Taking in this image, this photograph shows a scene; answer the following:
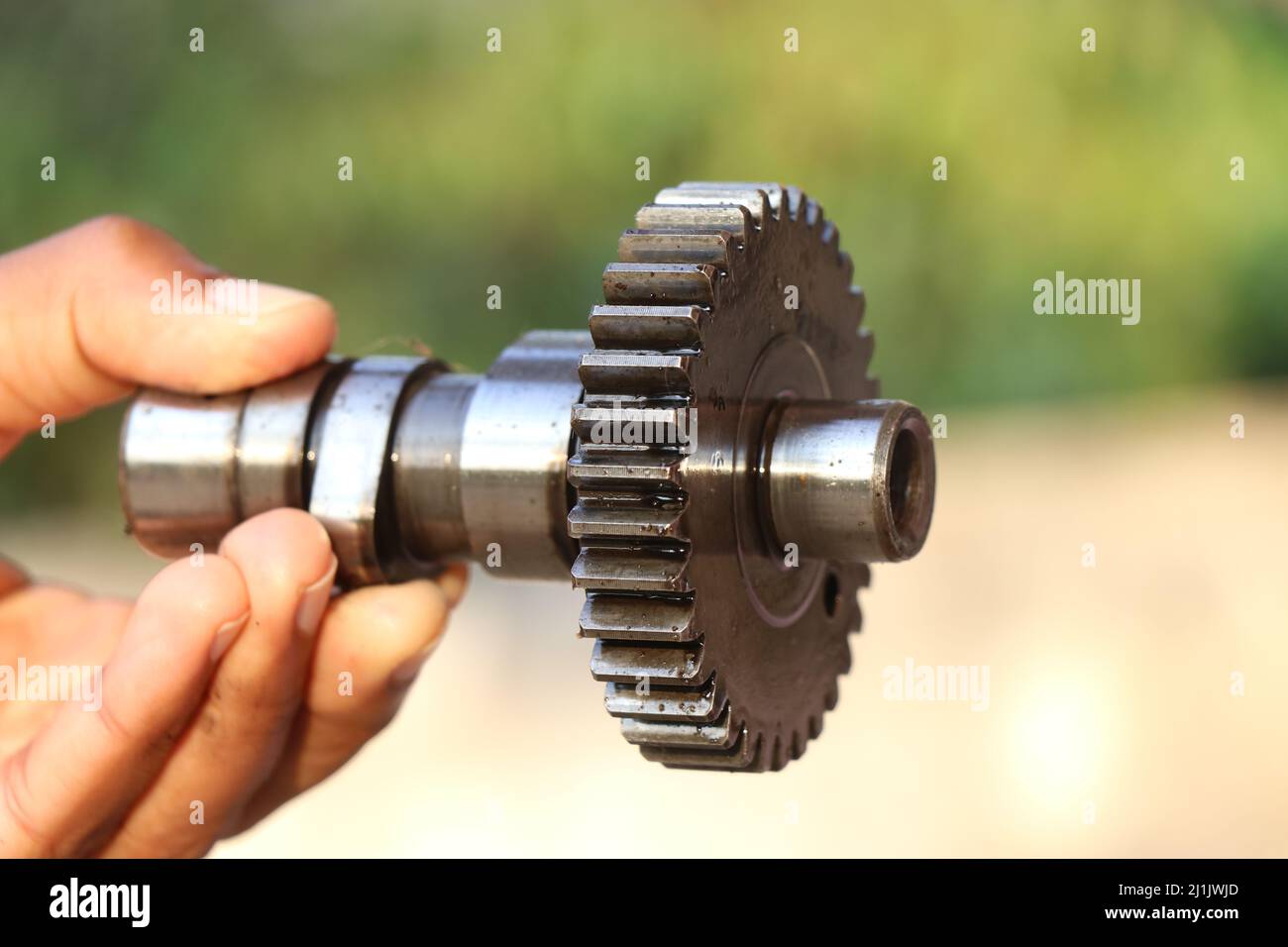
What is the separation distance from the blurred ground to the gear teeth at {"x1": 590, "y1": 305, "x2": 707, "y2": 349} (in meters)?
1.82

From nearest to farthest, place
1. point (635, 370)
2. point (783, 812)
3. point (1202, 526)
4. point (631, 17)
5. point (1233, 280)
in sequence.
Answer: point (635, 370), point (783, 812), point (1202, 526), point (631, 17), point (1233, 280)

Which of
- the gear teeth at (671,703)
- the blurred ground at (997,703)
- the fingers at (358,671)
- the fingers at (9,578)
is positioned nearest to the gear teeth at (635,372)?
the gear teeth at (671,703)

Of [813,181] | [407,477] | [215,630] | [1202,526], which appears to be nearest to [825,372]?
[407,477]

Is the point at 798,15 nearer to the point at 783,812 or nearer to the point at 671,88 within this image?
the point at 671,88

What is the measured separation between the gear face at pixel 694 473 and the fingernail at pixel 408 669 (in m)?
0.26

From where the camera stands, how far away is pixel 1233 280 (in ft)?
15.9

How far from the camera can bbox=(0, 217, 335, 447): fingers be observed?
1346mm

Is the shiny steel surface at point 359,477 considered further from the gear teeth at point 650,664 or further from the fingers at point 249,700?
the gear teeth at point 650,664

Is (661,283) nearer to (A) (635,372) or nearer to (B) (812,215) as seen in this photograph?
(A) (635,372)

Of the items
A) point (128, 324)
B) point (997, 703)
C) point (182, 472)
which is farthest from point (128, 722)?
point (997, 703)

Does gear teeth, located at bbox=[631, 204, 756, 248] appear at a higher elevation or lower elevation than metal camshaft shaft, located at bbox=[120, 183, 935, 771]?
higher

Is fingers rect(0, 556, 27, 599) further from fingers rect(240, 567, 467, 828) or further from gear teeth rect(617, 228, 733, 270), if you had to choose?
gear teeth rect(617, 228, 733, 270)

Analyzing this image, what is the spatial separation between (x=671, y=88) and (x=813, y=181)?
49cm

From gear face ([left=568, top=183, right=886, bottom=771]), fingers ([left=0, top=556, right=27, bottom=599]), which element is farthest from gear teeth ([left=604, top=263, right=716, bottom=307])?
fingers ([left=0, top=556, right=27, bottom=599])
